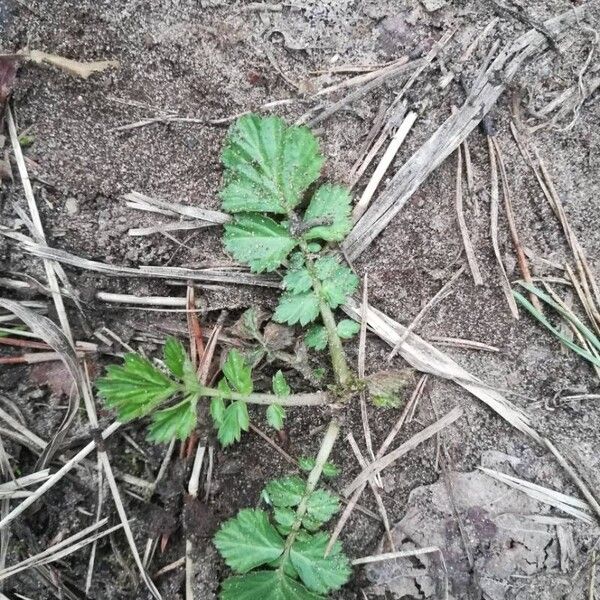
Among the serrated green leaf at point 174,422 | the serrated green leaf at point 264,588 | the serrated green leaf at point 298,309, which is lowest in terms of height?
the serrated green leaf at point 264,588

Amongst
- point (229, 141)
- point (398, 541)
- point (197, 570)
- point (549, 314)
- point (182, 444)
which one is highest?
point (229, 141)

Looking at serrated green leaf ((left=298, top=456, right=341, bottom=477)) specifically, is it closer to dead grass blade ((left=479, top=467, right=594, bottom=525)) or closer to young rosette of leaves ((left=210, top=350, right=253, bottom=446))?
young rosette of leaves ((left=210, top=350, right=253, bottom=446))

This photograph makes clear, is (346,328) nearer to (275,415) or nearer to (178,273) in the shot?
(275,415)

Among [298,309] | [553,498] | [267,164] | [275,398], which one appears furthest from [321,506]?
[267,164]

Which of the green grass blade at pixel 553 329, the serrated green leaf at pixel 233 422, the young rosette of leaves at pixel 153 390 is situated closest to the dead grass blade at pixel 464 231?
the green grass blade at pixel 553 329

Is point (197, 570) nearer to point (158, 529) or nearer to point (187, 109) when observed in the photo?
point (158, 529)

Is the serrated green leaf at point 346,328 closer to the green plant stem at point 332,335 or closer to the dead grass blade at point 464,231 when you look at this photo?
the green plant stem at point 332,335

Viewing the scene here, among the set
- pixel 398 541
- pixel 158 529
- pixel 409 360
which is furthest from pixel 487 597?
pixel 158 529
